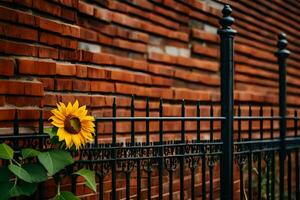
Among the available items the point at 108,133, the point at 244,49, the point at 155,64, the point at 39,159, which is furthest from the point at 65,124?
the point at 244,49

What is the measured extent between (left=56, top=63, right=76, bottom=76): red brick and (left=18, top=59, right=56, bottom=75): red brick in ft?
0.15

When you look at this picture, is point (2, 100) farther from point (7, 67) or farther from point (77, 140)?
point (77, 140)

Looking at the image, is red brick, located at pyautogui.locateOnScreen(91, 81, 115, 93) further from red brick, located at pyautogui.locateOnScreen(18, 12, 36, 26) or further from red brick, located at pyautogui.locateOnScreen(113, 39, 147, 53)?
red brick, located at pyautogui.locateOnScreen(18, 12, 36, 26)

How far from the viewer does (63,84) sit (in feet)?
11.5

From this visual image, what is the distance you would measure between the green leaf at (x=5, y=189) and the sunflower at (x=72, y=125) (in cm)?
32

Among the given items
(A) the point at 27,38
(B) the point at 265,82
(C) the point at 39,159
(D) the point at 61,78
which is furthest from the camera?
(B) the point at 265,82

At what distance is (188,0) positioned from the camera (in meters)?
5.05

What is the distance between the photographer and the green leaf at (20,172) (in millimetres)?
2671

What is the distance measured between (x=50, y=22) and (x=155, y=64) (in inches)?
52.9

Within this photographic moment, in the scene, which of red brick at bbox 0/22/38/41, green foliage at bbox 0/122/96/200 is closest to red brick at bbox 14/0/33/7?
red brick at bbox 0/22/38/41

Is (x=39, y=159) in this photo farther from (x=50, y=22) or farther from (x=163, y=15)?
(x=163, y=15)

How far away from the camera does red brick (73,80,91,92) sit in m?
3.62

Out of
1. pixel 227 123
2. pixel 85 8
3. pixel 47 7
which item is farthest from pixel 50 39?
pixel 227 123

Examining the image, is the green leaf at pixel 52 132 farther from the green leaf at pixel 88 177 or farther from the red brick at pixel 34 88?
the red brick at pixel 34 88
